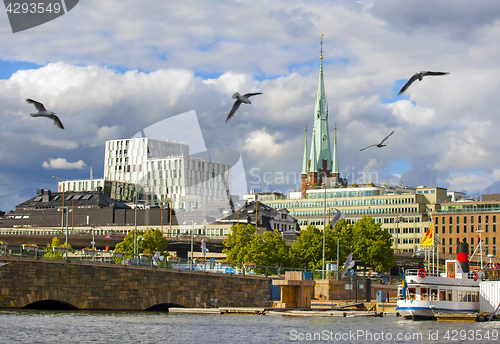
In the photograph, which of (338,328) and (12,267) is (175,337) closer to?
(338,328)

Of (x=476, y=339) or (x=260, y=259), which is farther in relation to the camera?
(x=260, y=259)

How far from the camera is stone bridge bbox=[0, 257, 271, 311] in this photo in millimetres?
61594

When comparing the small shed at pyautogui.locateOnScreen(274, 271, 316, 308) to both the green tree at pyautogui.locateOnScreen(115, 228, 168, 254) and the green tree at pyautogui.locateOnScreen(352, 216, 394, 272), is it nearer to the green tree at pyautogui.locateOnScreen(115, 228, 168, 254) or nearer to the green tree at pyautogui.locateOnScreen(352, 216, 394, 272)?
the green tree at pyautogui.locateOnScreen(352, 216, 394, 272)

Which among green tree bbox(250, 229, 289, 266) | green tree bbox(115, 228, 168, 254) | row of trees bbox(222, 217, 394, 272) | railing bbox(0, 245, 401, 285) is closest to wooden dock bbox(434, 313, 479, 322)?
railing bbox(0, 245, 401, 285)

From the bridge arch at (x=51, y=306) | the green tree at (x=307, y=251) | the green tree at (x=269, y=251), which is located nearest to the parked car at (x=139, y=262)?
the bridge arch at (x=51, y=306)

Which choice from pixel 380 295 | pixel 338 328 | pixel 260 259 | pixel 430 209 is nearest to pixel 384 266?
pixel 260 259

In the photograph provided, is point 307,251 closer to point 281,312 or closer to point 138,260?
point 281,312

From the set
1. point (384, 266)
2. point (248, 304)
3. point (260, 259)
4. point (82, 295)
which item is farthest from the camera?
point (384, 266)

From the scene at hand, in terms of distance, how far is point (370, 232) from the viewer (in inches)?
4643

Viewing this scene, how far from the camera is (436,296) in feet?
221

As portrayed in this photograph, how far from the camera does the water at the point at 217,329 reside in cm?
4841

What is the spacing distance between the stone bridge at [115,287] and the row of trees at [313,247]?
93.1ft

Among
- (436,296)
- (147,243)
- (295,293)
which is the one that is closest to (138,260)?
(295,293)

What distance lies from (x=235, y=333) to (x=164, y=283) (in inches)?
781
